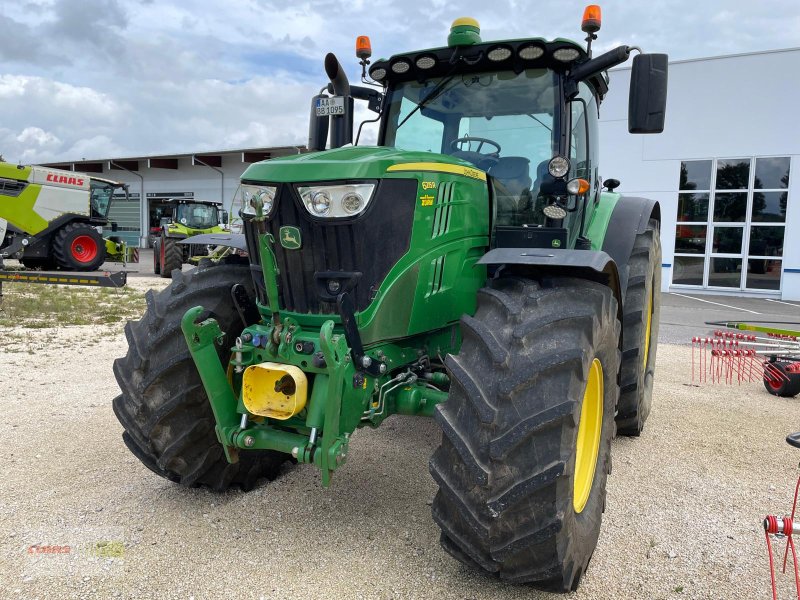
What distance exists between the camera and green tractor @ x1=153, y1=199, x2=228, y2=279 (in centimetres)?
1755

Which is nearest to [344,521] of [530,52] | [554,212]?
[554,212]

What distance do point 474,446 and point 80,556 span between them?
1.85 metres

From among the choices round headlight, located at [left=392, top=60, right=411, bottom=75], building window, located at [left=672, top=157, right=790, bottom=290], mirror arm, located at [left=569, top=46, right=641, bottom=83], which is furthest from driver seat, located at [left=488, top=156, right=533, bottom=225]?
building window, located at [left=672, top=157, right=790, bottom=290]

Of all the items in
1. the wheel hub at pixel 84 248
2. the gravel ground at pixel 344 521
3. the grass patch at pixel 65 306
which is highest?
the wheel hub at pixel 84 248

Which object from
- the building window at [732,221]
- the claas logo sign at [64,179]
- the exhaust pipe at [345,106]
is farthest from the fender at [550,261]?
the building window at [732,221]

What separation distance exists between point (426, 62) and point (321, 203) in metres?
1.50

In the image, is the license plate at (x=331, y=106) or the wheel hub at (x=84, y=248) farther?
the wheel hub at (x=84, y=248)

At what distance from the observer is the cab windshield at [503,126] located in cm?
363

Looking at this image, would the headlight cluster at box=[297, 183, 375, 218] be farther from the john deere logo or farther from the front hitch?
the front hitch

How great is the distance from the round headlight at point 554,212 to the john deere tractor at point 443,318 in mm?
12

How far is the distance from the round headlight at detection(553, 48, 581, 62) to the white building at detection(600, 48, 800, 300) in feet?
50.5

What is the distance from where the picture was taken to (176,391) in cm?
312

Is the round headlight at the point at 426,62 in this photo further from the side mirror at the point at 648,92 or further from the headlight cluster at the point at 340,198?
the headlight cluster at the point at 340,198

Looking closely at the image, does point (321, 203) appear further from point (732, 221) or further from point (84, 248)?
point (732, 221)
